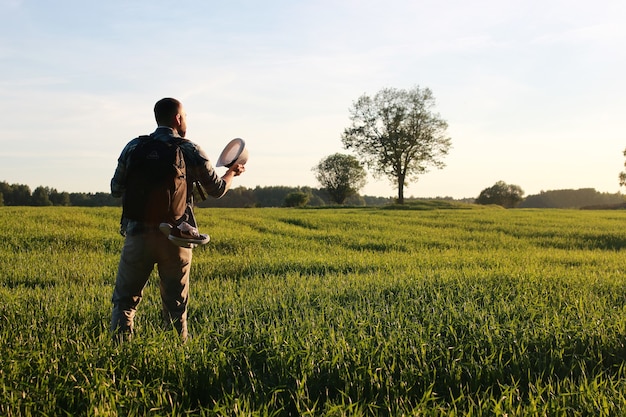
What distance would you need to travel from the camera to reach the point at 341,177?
8412 cm

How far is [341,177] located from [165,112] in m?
80.0

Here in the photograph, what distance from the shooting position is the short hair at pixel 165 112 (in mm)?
4480

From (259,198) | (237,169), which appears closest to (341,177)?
(259,198)

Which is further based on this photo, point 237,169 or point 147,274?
point 237,169

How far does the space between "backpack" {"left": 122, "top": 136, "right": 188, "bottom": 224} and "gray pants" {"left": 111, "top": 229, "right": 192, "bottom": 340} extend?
0.19 meters

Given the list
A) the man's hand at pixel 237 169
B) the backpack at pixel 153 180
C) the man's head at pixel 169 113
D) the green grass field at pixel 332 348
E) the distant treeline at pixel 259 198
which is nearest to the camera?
the green grass field at pixel 332 348

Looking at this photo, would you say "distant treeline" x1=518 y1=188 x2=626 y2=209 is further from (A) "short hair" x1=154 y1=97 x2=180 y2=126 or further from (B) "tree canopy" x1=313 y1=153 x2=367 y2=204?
(A) "short hair" x1=154 y1=97 x2=180 y2=126

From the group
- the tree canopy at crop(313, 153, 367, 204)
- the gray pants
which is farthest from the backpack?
the tree canopy at crop(313, 153, 367, 204)

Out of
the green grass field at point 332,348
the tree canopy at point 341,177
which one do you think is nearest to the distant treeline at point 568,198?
the tree canopy at point 341,177

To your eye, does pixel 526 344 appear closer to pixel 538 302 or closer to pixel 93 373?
pixel 538 302

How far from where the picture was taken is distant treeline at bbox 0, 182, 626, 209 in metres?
80.1

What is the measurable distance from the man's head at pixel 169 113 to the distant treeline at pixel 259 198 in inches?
2335

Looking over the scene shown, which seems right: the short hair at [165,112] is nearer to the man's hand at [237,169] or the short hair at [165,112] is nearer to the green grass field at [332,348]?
the man's hand at [237,169]

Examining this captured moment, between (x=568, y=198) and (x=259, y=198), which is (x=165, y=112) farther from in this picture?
(x=568, y=198)
